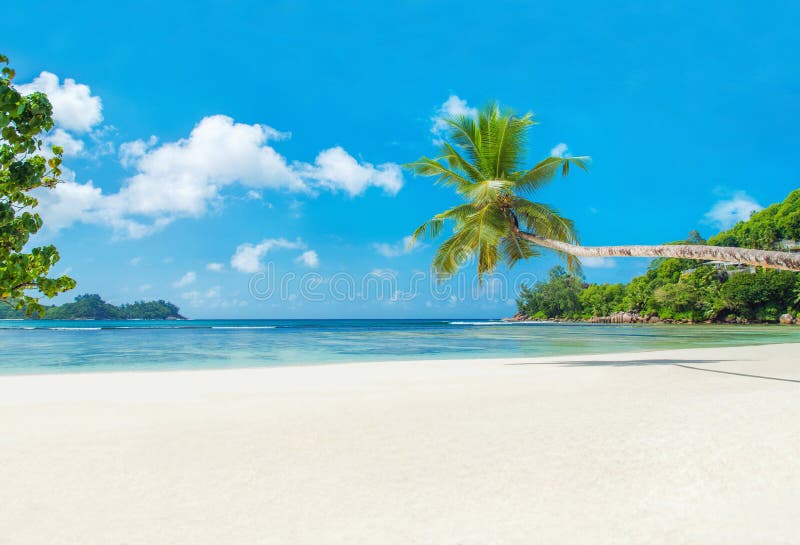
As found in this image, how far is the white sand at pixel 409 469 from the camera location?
223 cm

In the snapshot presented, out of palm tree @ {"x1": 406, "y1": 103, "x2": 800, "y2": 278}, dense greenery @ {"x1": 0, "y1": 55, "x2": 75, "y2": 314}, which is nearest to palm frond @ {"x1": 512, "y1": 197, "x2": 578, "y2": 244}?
palm tree @ {"x1": 406, "y1": 103, "x2": 800, "y2": 278}

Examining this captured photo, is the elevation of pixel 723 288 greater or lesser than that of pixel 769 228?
lesser

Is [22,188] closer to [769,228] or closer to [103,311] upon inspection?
[769,228]

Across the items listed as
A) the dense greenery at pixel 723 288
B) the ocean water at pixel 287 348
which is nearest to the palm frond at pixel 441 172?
the ocean water at pixel 287 348

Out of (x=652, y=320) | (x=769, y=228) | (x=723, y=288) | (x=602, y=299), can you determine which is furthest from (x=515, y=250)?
(x=602, y=299)

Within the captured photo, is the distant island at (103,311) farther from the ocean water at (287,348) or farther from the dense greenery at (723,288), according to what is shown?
the dense greenery at (723,288)

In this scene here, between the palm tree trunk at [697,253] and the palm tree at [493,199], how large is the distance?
478 millimetres

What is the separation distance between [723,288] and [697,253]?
62207 millimetres

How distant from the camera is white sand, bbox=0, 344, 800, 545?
2.23m

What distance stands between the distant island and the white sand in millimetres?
117184

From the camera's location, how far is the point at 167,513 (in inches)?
96.0

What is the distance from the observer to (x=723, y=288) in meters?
59.1

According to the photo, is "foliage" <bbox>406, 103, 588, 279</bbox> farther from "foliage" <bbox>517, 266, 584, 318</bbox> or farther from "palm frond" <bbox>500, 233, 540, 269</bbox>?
"foliage" <bbox>517, 266, 584, 318</bbox>

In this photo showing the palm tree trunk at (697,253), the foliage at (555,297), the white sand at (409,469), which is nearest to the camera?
the white sand at (409,469)
